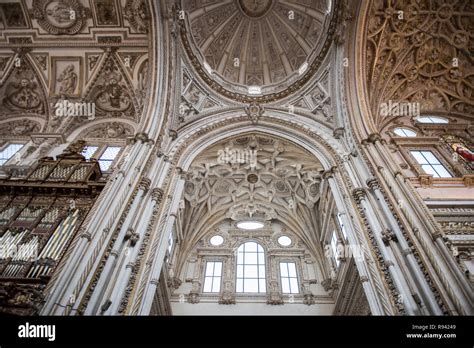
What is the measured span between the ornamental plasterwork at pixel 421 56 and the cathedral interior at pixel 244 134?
0.08m

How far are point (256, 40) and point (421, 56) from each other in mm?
9269

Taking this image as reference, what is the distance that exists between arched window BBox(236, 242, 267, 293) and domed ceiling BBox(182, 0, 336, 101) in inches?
320

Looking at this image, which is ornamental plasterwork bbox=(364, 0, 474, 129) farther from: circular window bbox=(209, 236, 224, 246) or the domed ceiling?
circular window bbox=(209, 236, 224, 246)

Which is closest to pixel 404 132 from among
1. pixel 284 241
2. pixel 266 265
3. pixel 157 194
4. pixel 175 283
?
pixel 284 241

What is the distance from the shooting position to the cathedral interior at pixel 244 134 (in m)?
9.65

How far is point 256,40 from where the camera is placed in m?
18.6

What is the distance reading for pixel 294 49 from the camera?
703 inches

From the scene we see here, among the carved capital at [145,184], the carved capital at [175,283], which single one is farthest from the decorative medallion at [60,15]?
the carved capital at [175,283]

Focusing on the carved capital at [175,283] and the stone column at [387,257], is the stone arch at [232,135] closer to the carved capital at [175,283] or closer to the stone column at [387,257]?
the stone column at [387,257]

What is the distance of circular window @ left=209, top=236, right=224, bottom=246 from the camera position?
1636 cm

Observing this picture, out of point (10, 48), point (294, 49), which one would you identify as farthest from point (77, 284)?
point (294, 49)

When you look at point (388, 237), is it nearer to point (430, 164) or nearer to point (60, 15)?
point (430, 164)
